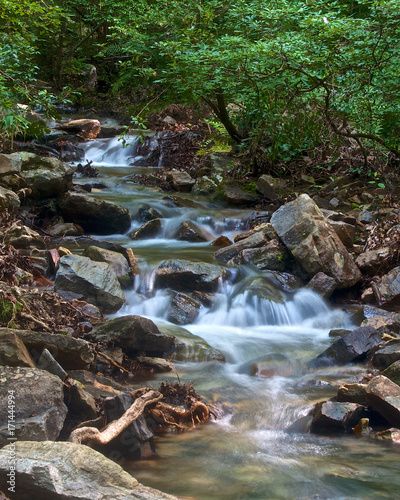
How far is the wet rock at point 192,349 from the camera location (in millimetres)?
6105

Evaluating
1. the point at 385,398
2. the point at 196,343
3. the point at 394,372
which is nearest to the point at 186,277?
the point at 196,343

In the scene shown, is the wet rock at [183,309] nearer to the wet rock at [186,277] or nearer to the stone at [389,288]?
the wet rock at [186,277]

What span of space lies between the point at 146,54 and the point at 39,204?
4.05 meters

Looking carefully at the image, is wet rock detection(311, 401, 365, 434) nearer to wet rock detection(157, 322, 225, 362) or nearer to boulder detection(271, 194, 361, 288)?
wet rock detection(157, 322, 225, 362)

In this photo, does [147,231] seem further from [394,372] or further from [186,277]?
[394,372]

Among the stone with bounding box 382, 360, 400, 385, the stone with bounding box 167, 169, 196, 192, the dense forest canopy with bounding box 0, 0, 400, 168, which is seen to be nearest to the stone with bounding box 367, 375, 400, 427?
the stone with bounding box 382, 360, 400, 385

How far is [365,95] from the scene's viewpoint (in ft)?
33.2

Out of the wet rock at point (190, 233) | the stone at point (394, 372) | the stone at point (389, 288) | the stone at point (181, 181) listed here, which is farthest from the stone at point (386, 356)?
the stone at point (181, 181)

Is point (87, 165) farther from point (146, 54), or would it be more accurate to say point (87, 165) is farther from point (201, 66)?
point (201, 66)

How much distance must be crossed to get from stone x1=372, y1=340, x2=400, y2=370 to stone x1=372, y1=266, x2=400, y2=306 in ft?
5.95

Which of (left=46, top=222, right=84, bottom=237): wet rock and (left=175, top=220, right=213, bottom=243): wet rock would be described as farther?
(left=175, top=220, right=213, bottom=243): wet rock

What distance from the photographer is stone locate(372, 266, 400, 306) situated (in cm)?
760

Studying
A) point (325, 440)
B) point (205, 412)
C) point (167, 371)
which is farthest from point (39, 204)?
point (325, 440)

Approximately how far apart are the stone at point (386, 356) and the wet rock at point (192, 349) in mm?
1450
